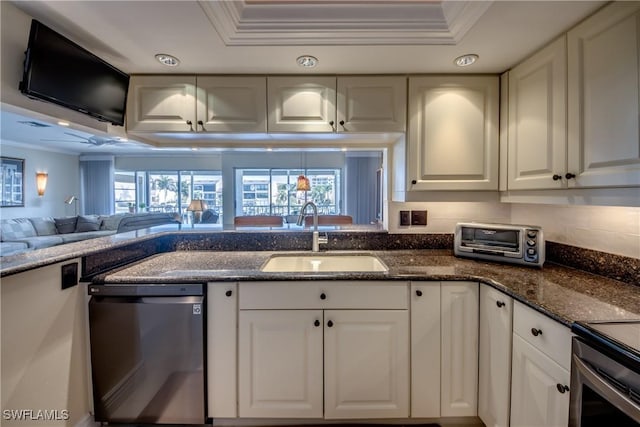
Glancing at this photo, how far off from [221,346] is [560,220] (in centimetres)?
205

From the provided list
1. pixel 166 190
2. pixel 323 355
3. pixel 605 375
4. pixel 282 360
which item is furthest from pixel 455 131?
pixel 166 190

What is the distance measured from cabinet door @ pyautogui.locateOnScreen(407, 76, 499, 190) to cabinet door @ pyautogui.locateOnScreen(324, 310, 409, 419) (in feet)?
2.85

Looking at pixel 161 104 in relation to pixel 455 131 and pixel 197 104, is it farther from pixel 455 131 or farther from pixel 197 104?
pixel 455 131

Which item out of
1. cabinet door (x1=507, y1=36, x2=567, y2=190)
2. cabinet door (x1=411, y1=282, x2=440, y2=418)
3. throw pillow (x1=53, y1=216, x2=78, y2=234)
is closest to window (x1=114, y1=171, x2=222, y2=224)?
throw pillow (x1=53, y1=216, x2=78, y2=234)

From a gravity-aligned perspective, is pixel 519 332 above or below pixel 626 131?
below

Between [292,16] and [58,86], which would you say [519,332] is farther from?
[58,86]

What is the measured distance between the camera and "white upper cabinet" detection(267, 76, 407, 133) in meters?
1.75

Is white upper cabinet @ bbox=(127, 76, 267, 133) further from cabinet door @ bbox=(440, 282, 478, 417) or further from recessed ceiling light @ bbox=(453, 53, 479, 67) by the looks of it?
cabinet door @ bbox=(440, 282, 478, 417)

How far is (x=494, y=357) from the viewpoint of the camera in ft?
4.48

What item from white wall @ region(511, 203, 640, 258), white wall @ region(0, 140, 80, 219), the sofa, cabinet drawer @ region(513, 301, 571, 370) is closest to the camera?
cabinet drawer @ region(513, 301, 571, 370)

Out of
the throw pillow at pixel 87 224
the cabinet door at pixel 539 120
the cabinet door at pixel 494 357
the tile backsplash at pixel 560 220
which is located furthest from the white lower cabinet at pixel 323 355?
the throw pillow at pixel 87 224

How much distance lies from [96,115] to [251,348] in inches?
58.8

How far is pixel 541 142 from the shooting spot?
4.73ft

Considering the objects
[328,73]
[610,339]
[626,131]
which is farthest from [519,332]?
[328,73]
